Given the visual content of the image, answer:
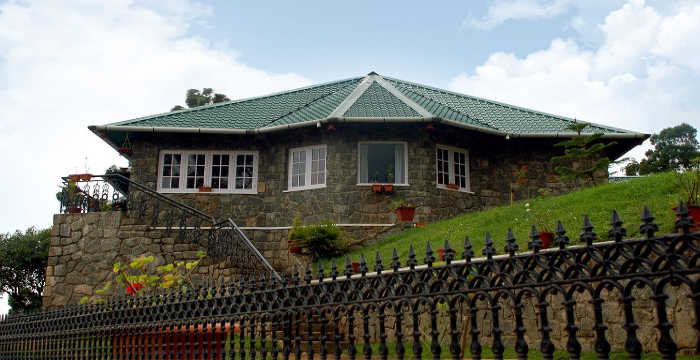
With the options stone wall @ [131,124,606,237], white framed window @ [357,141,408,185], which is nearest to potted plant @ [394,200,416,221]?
stone wall @ [131,124,606,237]

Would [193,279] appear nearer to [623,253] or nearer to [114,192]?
[114,192]

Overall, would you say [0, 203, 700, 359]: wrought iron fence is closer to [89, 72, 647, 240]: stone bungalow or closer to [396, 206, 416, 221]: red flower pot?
[396, 206, 416, 221]: red flower pot

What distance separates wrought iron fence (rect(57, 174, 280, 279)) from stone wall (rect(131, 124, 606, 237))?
1.28 metres

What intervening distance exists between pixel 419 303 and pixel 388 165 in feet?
44.6

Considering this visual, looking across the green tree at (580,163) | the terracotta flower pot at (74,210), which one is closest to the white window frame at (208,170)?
the terracotta flower pot at (74,210)

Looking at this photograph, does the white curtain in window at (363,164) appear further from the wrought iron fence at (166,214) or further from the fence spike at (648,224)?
the fence spike at (648,224)

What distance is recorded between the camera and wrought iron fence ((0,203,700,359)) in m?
2.57

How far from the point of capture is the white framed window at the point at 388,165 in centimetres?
1588

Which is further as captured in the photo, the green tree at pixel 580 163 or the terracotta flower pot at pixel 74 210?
the green tree at pixel 580 163

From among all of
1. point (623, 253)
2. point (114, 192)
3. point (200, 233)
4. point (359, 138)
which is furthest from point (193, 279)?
point (623, 253)

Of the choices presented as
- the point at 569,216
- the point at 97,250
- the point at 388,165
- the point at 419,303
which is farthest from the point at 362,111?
the point at 419,303

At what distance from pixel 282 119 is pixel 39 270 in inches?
713

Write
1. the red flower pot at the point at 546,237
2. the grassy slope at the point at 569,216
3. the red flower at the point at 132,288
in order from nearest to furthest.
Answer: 1. the red flower at the point at 132,288
2. the red flower pot at the point at 546,237
3. the grassy slope at the point at 569,216

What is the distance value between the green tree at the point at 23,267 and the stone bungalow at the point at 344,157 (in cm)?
1355
